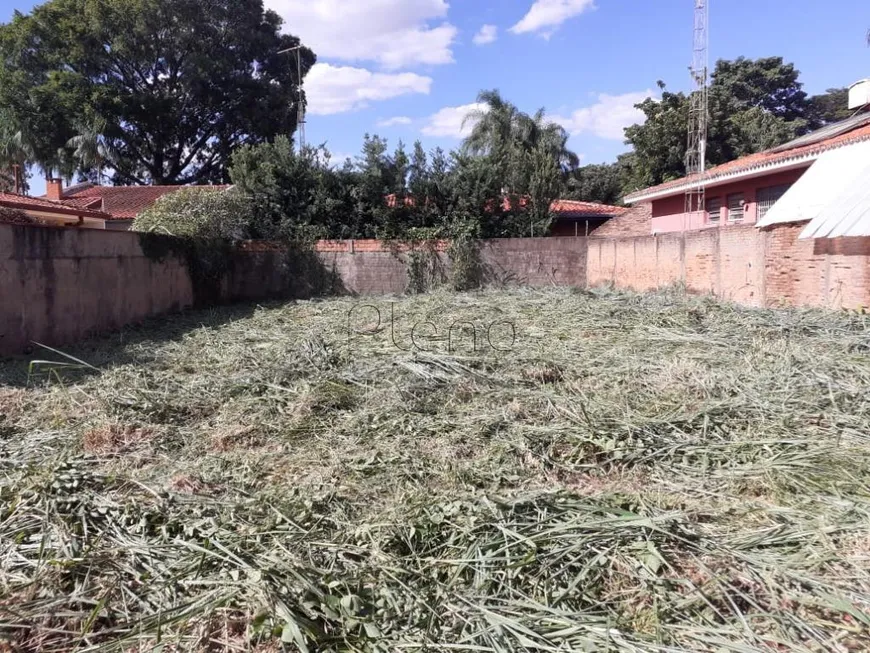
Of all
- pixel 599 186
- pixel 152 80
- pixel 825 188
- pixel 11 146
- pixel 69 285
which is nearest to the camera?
pixel 69 285

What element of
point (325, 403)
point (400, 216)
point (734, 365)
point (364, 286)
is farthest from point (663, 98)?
point (325, 403)

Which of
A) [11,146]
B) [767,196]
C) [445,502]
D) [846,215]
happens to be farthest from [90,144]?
[445,502]

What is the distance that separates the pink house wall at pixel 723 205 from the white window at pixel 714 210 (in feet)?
0.18

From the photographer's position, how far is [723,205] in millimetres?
13805

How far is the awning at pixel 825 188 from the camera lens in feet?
24.2

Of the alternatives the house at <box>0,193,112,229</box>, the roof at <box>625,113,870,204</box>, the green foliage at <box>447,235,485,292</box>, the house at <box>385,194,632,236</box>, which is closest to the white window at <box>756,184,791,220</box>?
the roof at <box>625,113,870,204</box>

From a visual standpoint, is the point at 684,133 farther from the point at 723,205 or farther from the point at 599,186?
the point at 599,186

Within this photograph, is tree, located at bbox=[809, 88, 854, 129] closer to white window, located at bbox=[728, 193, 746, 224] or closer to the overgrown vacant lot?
white window, located at bbox=[728, 193, 746, 224]

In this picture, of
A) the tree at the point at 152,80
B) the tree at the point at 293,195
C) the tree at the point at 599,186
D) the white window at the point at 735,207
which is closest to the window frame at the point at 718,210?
the white window at the point at 735,207

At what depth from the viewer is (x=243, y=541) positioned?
7.76 ft

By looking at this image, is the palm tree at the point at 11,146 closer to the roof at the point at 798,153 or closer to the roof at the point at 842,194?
the roof at the point at 798,153

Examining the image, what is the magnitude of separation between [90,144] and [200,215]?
13.1 m

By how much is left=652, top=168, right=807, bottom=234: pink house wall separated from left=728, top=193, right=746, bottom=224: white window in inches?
3.4

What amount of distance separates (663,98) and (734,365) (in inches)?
699
